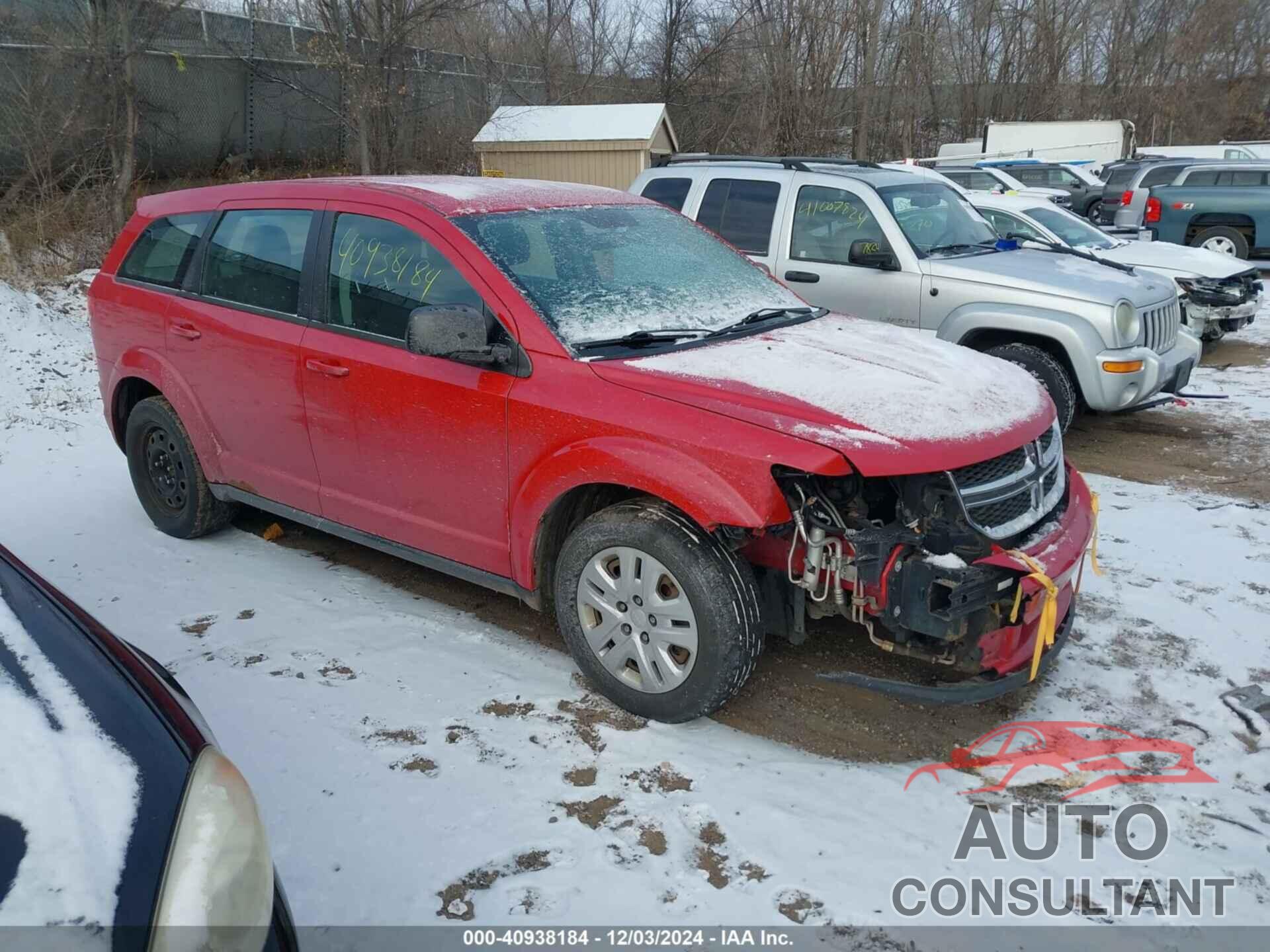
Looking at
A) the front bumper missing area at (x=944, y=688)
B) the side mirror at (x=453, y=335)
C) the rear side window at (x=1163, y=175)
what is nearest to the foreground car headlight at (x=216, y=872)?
the side mirror at (x=453, y=335)

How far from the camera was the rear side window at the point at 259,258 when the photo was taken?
4.41 metres

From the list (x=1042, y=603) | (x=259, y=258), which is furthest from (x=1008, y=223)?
(x=259, y=258)

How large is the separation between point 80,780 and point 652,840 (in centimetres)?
164

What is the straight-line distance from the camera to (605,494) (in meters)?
3.76

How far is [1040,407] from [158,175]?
547 inches

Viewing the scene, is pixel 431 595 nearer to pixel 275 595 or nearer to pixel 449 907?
pixel 275 595

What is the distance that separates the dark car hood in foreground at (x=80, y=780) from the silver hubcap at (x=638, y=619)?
5.47 ft

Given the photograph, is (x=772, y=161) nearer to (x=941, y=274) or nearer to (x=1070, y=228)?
(x=941, y=274)

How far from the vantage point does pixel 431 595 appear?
4.66 m

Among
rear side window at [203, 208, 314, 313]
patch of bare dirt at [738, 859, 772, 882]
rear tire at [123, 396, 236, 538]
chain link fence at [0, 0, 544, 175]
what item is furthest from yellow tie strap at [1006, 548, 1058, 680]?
chain link fence at [0, 0, 544, 175]

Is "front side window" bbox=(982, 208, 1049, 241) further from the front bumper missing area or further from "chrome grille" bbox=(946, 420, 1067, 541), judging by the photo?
the front bumper missing area

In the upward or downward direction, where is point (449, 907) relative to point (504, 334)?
downward

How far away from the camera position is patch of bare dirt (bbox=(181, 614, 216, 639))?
4277 millimetres

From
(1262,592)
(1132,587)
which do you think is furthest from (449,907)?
(1262,592)
